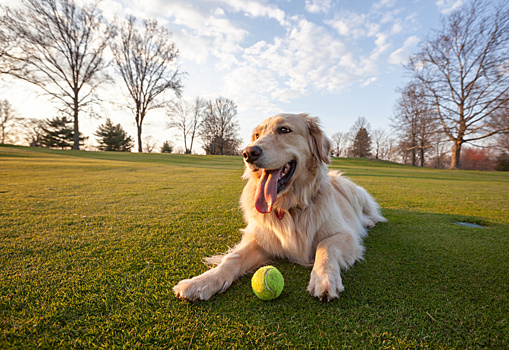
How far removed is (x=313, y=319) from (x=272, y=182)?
1273 millimetres

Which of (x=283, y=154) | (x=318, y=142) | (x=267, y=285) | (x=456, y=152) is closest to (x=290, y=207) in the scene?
(x=283, y=154)

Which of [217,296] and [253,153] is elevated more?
[253,153]

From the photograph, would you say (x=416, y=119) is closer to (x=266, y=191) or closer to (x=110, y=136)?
(x=266, y=191)

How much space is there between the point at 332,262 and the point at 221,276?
0.94 m

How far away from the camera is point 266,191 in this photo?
232cm

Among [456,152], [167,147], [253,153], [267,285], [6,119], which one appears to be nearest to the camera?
[267,285]

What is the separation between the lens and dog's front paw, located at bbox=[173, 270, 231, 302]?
1.54m

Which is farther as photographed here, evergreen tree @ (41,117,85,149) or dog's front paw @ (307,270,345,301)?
evergreen tree @ (41,117,85,149)

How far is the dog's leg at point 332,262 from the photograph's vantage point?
1.59 meters

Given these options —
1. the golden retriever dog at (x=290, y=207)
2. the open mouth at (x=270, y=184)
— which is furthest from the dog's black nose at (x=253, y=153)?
the open mouth at (x=270, y=184)

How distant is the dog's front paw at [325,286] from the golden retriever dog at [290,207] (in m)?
0.07

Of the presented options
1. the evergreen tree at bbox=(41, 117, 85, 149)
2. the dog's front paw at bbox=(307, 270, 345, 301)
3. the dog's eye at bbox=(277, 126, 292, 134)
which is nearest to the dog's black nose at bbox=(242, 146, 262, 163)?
the dog's eye at bbox=(277, 126, 292, 134)

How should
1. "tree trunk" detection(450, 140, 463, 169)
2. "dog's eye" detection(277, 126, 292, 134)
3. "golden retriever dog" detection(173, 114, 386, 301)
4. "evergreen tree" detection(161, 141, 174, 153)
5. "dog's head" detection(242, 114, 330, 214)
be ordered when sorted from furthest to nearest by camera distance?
"evergreen tree" detection(161, 141, 174, 153), "tree trunk" detection(450, 140, 463, 169), "dog's eye" detection(277, 126, 292, 134), "dog's head" detection(242, 114, 330, 214), "golden retriever dog" detection(173, 114, 386, 301)

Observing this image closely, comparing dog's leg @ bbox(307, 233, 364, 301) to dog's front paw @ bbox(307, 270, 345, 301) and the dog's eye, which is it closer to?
dog's front paw @ bbox(307, 270, 345, 301)
